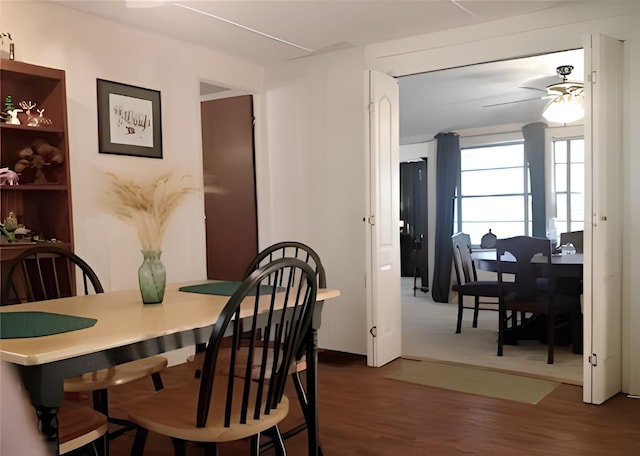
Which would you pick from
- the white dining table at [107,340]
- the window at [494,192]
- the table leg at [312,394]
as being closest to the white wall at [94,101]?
the white dining table at [107,340]

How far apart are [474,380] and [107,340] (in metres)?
2.80

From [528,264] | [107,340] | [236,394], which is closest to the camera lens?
[107,340]

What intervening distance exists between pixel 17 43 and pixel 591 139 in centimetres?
333

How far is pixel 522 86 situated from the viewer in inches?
226

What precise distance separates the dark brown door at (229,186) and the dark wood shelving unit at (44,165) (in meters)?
1.95

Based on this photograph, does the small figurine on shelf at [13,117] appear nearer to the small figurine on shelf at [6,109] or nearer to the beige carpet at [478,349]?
the small figurine on shelf at [6,109]

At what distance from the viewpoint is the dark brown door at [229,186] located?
4977 mm

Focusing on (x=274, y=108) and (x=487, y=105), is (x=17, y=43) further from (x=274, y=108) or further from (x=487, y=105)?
(x=487, y=105)

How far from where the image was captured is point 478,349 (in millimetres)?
4598

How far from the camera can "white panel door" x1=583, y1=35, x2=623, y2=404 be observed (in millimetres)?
3156

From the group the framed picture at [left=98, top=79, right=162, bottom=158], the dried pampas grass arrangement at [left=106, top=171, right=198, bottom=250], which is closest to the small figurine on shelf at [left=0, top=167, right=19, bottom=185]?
the dried pampas grass arrangement at [left=106, top=171, right=198, bottom=250]

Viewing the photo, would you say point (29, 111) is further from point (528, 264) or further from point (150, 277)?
point (528, 264)

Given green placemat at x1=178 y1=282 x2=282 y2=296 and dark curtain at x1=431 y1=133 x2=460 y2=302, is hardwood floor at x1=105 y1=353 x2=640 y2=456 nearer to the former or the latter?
green placemat at x1=178 y1=282 x2=282 y2=296

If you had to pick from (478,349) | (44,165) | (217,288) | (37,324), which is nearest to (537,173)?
(478,349)
